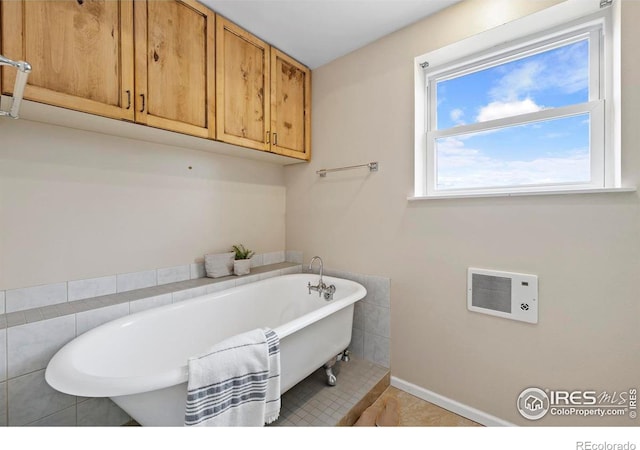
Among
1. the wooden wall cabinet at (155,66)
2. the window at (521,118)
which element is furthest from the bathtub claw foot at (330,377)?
the wooden wall cabinet at (155,66)

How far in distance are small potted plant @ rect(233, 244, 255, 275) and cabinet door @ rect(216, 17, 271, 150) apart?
33.4 inches

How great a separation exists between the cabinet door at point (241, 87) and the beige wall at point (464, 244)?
1.80 feet

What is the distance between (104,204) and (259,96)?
1.25 m

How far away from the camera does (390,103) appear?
1983 mm

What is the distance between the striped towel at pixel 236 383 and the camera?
0.98 m

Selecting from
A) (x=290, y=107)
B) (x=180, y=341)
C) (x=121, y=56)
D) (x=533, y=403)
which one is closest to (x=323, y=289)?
(x=180, y=341)

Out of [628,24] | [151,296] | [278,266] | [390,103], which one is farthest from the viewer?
[278,266]

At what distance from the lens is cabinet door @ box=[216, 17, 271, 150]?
1.80 meters

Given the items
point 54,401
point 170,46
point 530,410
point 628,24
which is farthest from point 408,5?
point 54,401

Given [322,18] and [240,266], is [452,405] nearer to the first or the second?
[240,266]

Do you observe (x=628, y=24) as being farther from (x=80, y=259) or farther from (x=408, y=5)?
(x=80, y=259)

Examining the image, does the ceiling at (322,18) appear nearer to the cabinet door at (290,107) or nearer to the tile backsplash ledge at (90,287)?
the cabinet door at (290,107)

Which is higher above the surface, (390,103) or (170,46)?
(170,46)

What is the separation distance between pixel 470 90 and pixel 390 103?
1.69 feet
